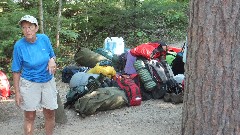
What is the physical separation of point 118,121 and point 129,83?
989 millimetres

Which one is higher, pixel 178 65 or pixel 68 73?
pixel 178 65

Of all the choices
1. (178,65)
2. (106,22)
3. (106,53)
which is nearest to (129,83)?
(178,65)

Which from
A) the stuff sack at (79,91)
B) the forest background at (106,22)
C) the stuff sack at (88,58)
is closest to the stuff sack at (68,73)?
the stuff sack at (88,58)

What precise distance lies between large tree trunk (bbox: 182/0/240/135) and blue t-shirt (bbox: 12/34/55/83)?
6.12 feet

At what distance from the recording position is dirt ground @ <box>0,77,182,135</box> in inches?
198

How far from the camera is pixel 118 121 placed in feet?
17.9

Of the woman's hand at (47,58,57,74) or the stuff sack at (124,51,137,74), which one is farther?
the stuff sack at (124,51,137,74)

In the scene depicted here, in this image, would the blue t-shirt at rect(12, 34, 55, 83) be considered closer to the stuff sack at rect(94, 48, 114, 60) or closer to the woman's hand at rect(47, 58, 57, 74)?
the woman's hand at rect(47, 58, 57, 74)

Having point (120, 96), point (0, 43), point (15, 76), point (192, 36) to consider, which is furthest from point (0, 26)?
point (192, 36)

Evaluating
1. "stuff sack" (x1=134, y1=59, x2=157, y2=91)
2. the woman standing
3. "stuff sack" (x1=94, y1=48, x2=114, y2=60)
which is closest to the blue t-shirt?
the woman standing

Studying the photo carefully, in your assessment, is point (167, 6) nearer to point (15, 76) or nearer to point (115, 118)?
point (115, 118)

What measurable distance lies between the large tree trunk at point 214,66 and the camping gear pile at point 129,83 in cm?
321

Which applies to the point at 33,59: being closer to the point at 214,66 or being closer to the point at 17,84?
the point at 17,84

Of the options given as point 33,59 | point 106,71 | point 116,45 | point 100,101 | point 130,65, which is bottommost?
point 100,101
